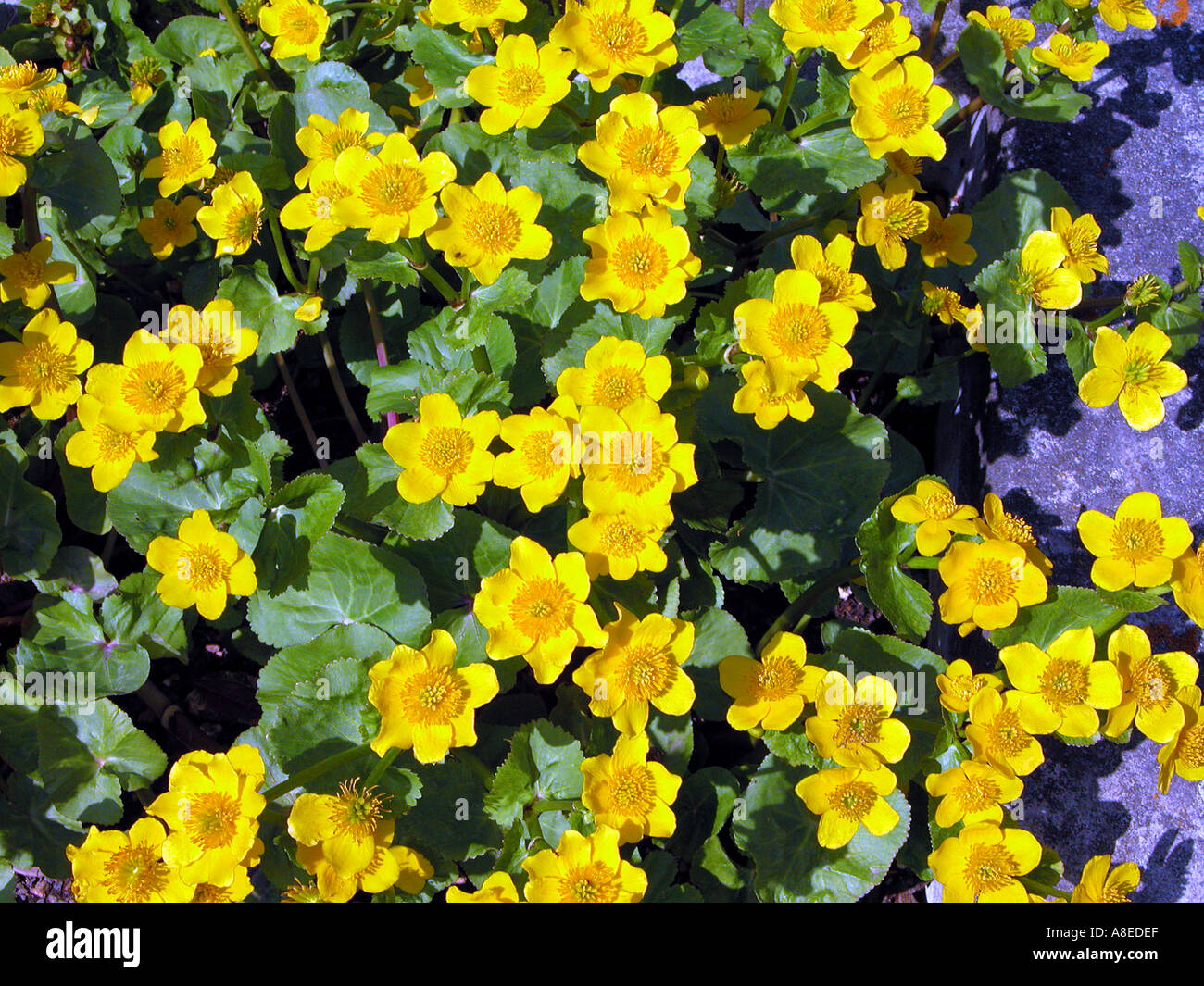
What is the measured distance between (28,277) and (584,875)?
217 cm

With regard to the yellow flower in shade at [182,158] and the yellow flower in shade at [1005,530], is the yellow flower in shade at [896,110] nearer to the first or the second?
the yellow flower in shade at [1005,530]

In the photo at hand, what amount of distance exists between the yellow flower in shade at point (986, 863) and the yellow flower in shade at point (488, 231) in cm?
167

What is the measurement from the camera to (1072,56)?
8.56 feet

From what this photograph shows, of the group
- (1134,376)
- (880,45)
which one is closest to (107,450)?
(880,45)

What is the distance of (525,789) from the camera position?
219 cm

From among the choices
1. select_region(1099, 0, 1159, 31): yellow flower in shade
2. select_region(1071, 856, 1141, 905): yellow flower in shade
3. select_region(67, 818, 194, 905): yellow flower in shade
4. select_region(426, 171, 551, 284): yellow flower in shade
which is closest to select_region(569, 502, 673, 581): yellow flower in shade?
select_region(426, 171, 551, 284): yellow flower in shade

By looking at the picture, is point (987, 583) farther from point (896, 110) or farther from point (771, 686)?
point (896, 110)

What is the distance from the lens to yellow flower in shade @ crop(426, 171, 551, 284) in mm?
2238

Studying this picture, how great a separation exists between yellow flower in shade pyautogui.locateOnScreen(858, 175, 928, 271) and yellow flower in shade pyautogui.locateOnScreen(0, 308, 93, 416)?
2.15m

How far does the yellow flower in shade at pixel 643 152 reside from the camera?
2.19 metres

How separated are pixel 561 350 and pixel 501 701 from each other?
1.01 metres

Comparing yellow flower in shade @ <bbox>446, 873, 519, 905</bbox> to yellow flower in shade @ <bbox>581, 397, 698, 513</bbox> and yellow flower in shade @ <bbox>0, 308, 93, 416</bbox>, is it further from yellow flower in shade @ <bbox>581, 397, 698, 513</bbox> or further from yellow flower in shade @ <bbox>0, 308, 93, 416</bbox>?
yellow flower in shade @ <bbox>0, 308, 93, 416</bbox>

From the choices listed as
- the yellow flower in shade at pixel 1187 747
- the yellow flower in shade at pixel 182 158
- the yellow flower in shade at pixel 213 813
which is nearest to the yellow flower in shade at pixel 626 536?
the yellow flower in shade at pixel 213 813
